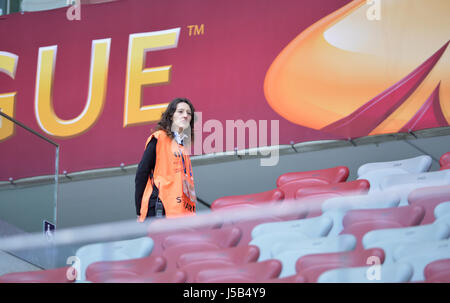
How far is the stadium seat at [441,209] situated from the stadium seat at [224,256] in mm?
821

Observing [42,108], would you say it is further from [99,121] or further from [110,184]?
[110,184]

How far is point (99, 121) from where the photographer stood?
5.36 meters

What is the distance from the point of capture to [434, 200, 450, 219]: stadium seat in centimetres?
298

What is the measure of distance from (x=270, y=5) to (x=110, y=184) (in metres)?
1.88

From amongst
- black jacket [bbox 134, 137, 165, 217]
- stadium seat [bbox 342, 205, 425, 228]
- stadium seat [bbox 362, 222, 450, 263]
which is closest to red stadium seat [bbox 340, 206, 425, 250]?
stadium seat [bbox 342, 205, 425, 228]

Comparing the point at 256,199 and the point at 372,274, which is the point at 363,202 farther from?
the point at 256,199

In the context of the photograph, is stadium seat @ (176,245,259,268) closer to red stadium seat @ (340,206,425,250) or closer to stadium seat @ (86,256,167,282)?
stadium seat @ (86,256,167,282)

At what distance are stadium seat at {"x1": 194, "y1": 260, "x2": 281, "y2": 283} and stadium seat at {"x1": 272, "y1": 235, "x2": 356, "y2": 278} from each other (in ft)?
0.23

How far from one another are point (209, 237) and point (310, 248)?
546mm

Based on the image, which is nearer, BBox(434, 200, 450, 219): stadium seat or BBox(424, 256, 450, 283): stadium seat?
BBox(424, 256, 450, 283): stadium seat

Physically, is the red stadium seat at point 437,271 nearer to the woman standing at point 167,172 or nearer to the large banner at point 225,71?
the woman standing at point 167,172

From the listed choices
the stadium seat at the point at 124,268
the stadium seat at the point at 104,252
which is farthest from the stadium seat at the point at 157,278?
the stadium seat at the point at 104,252

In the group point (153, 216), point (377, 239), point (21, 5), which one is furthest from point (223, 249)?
point (21, 5)

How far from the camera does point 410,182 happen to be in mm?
3561
